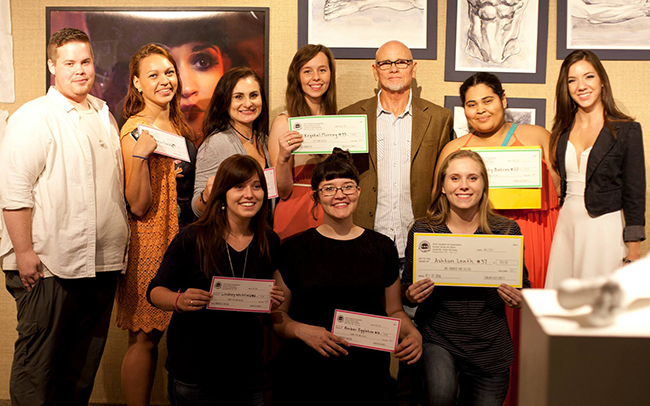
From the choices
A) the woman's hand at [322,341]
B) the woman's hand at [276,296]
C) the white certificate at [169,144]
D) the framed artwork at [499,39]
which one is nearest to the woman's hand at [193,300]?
the woman's hand at [276,296]

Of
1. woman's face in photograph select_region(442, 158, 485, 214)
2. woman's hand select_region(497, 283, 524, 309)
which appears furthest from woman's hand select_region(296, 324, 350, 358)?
woman's face in photograph select_region(442, 158, 485, 214)

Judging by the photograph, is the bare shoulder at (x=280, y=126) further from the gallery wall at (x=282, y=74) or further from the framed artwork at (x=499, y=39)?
the framed artwork at (x=499, y=39)

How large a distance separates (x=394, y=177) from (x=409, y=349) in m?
1.02

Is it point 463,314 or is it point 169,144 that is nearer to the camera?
point 463,314

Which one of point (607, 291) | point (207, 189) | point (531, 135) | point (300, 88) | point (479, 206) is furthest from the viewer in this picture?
point (300, 88)

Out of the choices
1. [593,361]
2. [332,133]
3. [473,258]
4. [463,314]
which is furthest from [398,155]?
[593,361]

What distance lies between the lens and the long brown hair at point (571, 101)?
2.68 m

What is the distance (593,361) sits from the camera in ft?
3.01

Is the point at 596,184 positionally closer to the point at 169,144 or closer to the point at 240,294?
the point at 240,294

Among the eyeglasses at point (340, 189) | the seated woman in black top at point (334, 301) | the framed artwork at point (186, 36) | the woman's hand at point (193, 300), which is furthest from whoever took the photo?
the framed artwork at point (186, 36)

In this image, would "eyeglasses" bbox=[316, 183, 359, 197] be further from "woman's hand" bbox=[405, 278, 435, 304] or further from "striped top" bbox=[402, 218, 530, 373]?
"woman's hand" bbox=[405, 278, 435, 304]

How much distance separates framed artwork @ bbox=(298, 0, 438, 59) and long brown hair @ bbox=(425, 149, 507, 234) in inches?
46.1

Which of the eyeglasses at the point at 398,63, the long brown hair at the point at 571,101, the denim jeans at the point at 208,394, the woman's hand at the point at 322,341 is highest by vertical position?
the eyeglasses at the point at 398,63

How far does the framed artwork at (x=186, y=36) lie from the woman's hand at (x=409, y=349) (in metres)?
1.98
